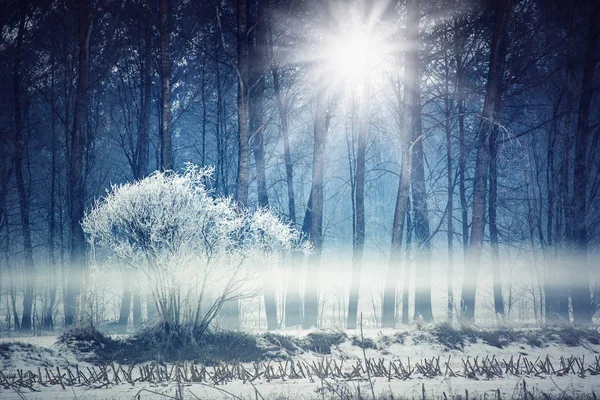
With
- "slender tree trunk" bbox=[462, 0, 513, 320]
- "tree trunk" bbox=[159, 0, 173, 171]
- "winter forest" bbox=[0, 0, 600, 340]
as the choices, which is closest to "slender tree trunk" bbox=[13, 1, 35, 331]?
"winter forest" bbox=[0, 0, 600, 340]

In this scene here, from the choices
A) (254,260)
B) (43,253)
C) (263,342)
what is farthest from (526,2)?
(43,253)

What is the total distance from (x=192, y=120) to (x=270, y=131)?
15.7ft

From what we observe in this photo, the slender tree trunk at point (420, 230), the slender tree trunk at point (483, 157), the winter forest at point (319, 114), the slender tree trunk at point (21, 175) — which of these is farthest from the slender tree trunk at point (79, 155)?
the slender tree trunk at point (483, 157)

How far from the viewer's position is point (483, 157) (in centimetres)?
1347

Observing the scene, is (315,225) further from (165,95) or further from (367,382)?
(367,382)

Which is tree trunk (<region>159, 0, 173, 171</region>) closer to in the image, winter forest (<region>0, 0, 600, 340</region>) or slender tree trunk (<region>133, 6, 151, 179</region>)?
winter forest (<region>0, 0, 600, 340</region>)

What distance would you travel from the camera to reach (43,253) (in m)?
23.4

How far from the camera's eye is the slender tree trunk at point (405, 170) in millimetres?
13508

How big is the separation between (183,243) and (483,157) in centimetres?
975

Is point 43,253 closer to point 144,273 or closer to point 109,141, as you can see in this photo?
point 109,141

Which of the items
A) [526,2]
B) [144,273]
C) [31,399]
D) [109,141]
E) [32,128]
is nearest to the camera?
[31,399]

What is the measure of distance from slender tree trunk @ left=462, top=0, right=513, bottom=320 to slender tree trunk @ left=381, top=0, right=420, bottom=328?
2153mm

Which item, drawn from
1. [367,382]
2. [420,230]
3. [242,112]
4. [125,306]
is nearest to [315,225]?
[420,230]

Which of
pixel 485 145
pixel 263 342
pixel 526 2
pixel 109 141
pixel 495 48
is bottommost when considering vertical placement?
pixel 263 342
